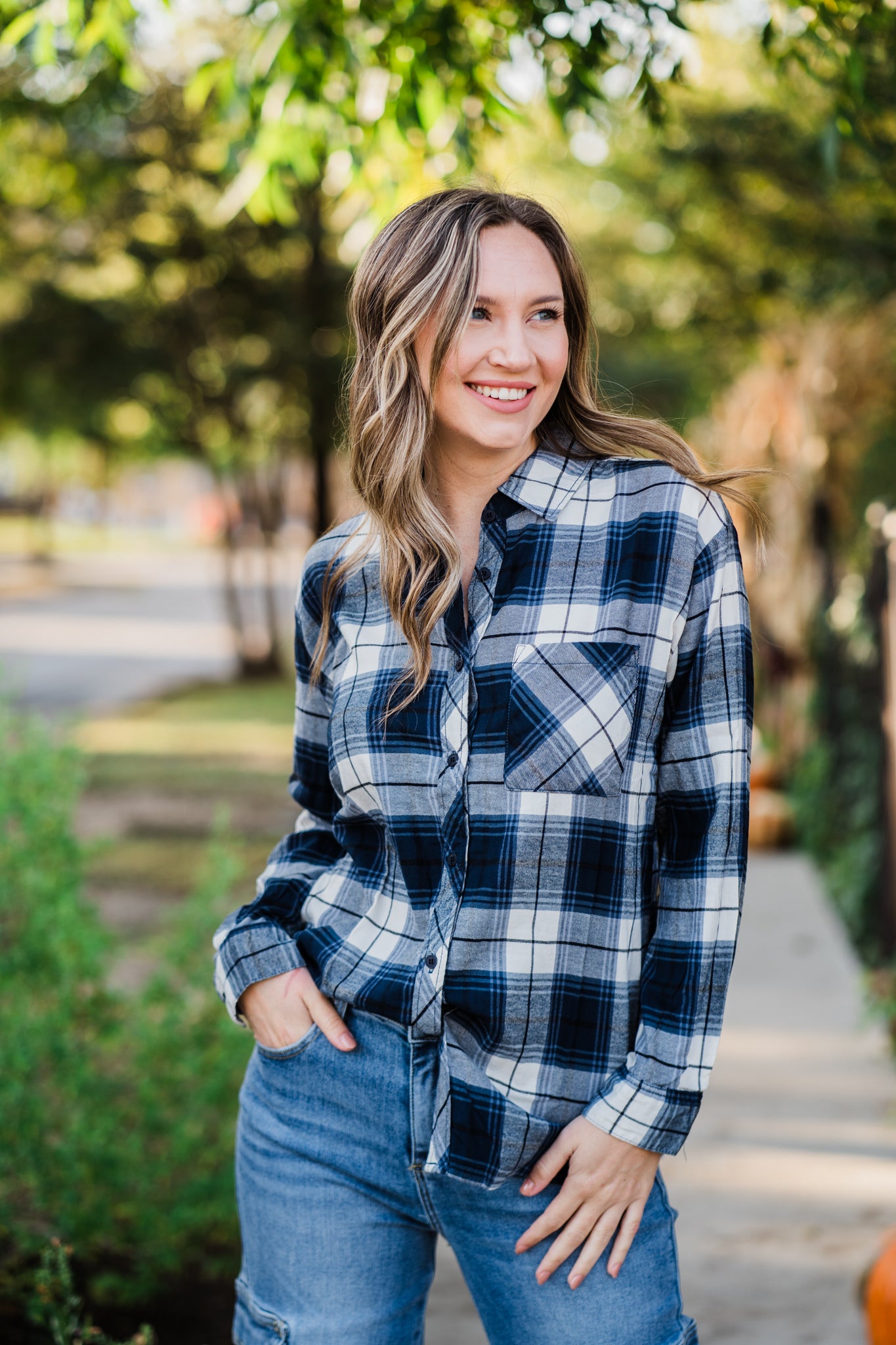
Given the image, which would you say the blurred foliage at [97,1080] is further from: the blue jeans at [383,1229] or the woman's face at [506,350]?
the woman's face at [506,350]

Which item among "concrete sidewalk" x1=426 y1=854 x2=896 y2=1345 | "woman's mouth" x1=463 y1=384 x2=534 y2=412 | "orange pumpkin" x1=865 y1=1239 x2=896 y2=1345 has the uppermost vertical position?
"woman's mouth" x1=463 y1=384 x2=534 y2=412

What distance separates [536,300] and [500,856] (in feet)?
2.32

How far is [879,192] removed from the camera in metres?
5.97

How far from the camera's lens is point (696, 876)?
1.50 metres

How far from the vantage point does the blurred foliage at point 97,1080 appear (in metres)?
2.70

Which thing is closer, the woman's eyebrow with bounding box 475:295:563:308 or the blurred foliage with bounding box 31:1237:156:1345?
the woman's eyebrow with bounding box 475:295:563:308

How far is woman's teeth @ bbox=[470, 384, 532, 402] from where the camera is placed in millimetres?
1677

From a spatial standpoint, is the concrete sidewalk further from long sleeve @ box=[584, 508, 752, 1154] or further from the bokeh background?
long sleeve @ box=[584, 508, 752, 1154]

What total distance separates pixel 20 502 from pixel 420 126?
52075 millimetres

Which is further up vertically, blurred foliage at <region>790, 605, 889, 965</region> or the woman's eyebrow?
the woman's eyebrow

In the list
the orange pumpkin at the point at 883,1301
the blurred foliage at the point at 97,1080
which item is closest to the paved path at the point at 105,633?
the blurred foliage at the point at 97,1080

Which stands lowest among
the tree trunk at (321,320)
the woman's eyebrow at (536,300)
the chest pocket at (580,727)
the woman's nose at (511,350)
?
the chest pocket at (580,727)

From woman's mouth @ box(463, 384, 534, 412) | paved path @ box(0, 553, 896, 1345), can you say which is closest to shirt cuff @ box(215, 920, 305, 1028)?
paved path @ box(0, 553, 896, 1345)

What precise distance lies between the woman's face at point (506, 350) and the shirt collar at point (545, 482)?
4cm
